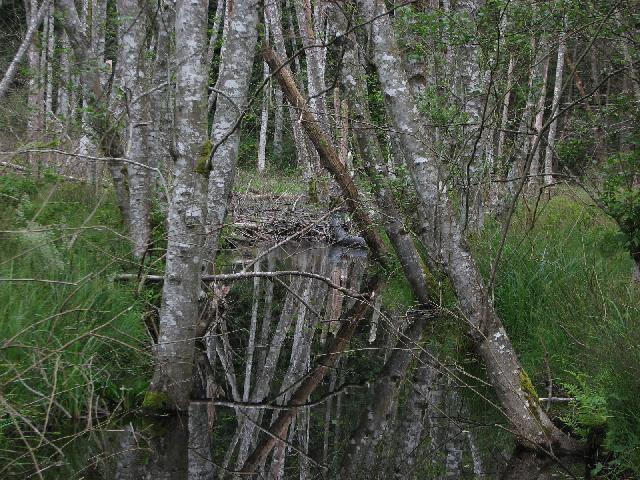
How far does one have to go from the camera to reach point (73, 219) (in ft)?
25.1

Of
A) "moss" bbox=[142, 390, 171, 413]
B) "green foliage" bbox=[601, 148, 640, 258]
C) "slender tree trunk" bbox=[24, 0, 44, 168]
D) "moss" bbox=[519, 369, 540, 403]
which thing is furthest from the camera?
"slender tree trunk" bbox=[24, 0, 44, 168]

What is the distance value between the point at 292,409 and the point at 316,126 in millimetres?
4593

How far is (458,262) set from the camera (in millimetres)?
5602

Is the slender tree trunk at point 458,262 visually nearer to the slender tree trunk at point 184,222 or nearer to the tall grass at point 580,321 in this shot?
the tall grass at point 580,321

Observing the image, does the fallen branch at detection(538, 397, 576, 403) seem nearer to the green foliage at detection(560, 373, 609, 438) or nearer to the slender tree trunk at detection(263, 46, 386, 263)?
the green foliage at detection(560, 373, 609, 438)

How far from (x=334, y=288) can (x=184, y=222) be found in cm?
208

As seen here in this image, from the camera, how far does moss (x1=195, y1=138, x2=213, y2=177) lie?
526 cm

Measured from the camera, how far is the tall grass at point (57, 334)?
4.75 meters

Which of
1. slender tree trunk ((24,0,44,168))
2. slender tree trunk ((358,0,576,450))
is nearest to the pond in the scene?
slender tree trunk ((358,0,576,450))

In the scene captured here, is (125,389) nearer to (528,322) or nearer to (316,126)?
(528,322)

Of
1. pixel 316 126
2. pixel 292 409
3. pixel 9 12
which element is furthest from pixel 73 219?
pixel 9 12

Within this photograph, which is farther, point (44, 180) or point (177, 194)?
point (44, 180)

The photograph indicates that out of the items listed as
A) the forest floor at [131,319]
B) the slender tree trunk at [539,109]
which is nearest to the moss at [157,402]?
the forest floor at [131,319]

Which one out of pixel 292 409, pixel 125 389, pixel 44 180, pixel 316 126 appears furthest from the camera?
pixel 316 126
